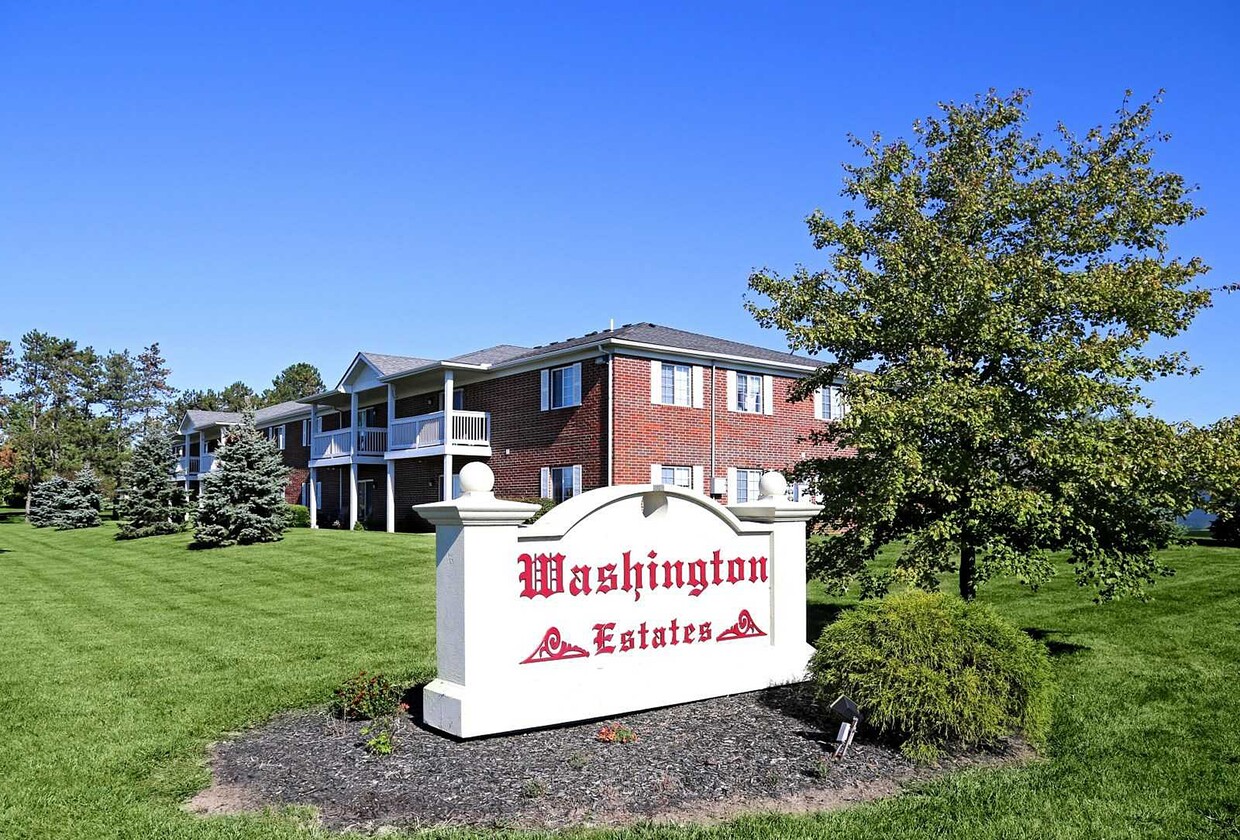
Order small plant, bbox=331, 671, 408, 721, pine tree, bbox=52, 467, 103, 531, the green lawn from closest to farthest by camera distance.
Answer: the green lawn, small plant, bbox=331, 671, 408, 721, pine tree, bbox=52, 467, 103, 531

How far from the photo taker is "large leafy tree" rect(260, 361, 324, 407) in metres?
94.8

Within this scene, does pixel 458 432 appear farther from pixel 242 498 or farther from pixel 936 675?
pixel 936 675

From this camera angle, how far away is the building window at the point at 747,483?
90.0 ft

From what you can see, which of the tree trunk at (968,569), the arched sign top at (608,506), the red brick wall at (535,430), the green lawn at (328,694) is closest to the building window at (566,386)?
the red brick wall at (535,430)

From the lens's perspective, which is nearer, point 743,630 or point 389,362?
point 743,630

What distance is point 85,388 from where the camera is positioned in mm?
79938

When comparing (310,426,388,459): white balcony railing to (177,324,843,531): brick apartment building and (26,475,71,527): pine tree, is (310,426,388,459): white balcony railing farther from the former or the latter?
(26,475,71,527): pine tree

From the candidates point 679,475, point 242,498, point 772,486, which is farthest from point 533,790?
point 242,498

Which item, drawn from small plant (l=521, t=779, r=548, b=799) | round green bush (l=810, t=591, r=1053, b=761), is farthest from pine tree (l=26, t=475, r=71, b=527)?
round green bush (l=810, t=591, r=1053, b=761)

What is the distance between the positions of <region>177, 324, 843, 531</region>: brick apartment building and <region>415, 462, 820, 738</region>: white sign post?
588 inches

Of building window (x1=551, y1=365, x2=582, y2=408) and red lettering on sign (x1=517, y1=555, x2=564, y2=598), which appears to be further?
building window (x1=551, y1=365, x2=582, y2=408)

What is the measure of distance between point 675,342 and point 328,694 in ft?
60.9

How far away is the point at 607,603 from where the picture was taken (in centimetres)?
757

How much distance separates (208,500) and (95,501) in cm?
2269
